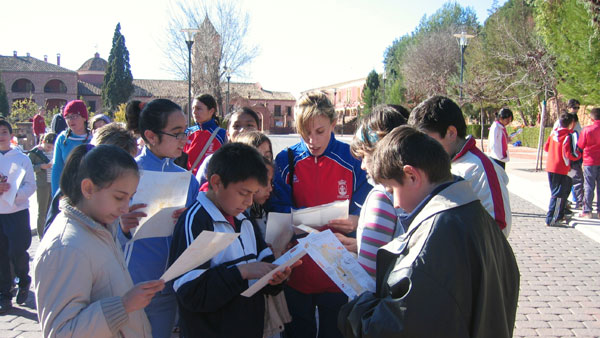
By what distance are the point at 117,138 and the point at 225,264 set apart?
133 cm

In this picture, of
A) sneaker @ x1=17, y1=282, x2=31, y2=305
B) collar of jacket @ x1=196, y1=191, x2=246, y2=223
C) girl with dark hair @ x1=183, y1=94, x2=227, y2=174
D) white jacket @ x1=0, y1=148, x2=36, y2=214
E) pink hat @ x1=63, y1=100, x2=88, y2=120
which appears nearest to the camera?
collar of jacket @ x1=196, y1=191, x2=246, y2=223

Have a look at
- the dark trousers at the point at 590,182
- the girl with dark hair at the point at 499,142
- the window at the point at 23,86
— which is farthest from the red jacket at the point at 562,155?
the window at the point at 23,86

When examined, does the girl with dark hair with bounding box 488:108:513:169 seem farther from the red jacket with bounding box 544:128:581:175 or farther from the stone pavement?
the stone pavement

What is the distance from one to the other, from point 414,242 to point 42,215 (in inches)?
290

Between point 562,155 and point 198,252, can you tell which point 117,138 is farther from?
point 562,155

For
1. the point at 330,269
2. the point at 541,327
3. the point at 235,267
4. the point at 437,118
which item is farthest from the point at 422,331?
the point at 541,327

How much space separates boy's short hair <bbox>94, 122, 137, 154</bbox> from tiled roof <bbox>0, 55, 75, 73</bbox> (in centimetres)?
7502

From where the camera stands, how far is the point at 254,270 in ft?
7.68

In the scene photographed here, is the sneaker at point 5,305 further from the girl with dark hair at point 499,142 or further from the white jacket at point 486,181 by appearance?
the girl with dark hair at point 499,142

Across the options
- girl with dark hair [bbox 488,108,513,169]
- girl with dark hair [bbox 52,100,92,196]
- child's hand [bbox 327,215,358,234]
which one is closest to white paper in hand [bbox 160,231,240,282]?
child's hand [bbox 327,215,358,234]

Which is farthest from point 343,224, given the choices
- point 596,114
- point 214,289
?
point 596,114

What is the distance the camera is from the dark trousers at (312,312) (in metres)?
3.08

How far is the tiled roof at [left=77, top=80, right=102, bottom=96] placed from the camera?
236 ft

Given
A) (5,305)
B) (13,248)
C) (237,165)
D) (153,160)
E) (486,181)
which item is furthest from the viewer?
(13,248)
